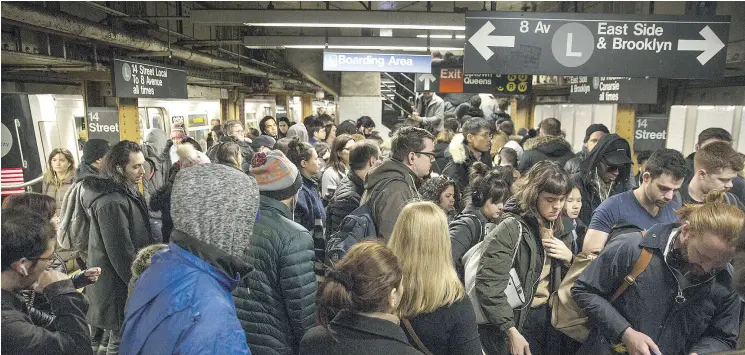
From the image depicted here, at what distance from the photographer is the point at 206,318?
4.00 feet

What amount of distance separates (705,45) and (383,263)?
382 cm

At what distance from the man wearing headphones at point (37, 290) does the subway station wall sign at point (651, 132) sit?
249 inches

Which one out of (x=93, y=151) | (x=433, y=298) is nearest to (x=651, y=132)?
(x=433, y=298)

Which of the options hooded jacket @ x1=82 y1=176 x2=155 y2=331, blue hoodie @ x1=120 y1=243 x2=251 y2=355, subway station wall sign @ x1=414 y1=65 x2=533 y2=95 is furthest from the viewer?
subway station wall sign @ x1=414 y1=65 x2=533 y2=95

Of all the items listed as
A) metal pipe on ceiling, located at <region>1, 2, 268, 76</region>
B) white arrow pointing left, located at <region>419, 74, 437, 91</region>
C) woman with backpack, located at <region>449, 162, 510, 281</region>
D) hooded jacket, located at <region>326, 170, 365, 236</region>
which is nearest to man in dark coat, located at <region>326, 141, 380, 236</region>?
hooded jacket, located at <region>326, 170, 365, 236</region>

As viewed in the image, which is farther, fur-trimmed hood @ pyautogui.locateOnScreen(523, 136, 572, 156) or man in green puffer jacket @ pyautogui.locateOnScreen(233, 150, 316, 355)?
fur-trimmed hood @ pyautogui.locateOnScreen(523, 136, 572, 156)

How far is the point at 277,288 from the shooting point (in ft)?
7.05

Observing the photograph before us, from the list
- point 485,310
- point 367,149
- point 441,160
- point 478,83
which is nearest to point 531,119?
point 478,83

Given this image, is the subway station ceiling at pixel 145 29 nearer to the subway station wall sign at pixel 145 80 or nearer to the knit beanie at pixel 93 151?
the subway station wall sign at pixel 145 80

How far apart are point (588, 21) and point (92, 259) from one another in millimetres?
4071

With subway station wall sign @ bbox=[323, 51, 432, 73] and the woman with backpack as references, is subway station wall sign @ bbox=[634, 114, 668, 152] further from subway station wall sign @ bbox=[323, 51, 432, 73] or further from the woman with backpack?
the woman with backpack

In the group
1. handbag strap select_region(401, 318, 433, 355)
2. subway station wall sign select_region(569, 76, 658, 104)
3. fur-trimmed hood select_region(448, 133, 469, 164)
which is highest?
subway station wall sign select_region(569, 76, 658, 104)

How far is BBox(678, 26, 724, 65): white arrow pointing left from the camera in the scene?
397 cm

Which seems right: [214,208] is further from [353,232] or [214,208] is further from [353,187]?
[353,187]
